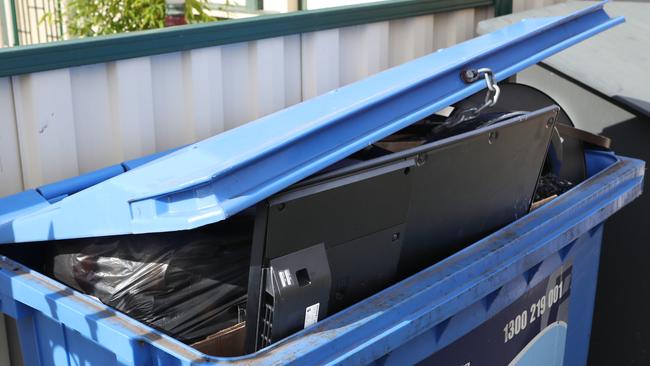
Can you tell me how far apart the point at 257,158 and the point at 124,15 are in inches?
129

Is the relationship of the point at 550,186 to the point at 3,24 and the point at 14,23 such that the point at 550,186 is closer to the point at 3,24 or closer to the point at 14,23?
the point at 14,23

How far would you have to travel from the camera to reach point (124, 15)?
4.64m

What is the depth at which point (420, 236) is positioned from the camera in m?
2.11

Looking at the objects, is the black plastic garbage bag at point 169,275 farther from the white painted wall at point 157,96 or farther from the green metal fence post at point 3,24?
the green metal fence post at point 3,24

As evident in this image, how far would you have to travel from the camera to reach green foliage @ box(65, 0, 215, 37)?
4539 millimetres

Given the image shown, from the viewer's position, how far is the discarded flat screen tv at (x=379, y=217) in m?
1.77

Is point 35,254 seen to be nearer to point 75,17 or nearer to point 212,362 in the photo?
point 212,362

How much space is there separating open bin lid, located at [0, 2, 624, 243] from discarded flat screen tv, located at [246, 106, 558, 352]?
0.09m

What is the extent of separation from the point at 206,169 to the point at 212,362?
37 cm

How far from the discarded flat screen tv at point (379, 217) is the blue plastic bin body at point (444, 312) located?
80 millimetres

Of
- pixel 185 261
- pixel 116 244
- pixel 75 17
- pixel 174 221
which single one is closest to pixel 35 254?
pixel 116 244

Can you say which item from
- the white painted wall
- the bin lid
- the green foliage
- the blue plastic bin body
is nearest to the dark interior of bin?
the blue plastic bin body

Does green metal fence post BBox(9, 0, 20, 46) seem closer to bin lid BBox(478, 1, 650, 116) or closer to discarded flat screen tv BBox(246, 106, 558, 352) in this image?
bin lid BBox(478, 1, 650, 116)

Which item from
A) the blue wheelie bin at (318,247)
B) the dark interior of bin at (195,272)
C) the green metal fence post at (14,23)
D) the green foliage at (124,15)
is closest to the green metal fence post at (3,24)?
the green metal fence post at (14,23)
